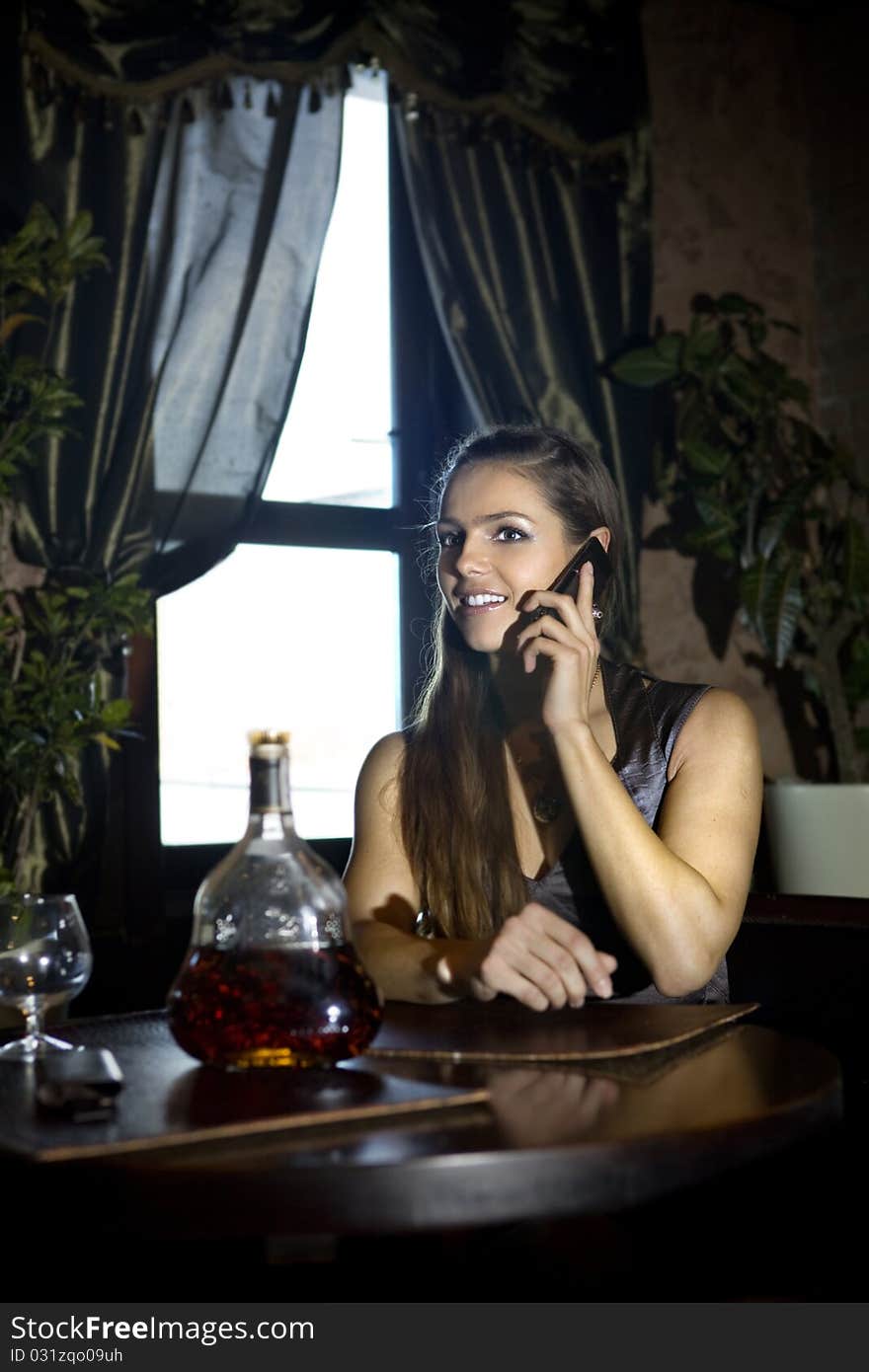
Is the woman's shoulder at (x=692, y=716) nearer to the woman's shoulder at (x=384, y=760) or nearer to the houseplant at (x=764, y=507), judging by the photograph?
the woman's shoulder at (x=384, y=760)

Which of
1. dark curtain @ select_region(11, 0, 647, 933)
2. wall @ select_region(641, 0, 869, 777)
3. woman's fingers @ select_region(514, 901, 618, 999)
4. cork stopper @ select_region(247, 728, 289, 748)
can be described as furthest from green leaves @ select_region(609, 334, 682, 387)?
cork stopper @ select_region(247, 728, 289, 748)

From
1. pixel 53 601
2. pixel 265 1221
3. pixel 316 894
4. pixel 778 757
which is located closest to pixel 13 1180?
pixel 265 1221

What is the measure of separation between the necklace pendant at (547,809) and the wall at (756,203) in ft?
9.31

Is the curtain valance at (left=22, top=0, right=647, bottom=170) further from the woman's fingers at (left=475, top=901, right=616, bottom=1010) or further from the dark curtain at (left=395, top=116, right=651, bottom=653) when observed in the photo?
the woman's fingers at (left=475, top=901, right=616, bottom=1010)

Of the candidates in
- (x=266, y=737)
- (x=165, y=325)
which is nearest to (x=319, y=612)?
(x=165, y=325)

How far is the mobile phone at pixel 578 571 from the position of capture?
2178 millimetres

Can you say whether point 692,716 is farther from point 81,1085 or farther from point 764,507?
point 764,507

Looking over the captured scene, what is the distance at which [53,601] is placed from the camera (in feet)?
11.3

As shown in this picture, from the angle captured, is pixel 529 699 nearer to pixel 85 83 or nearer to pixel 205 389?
pixel 205 389

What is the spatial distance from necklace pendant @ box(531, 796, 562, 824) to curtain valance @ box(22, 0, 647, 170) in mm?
2561

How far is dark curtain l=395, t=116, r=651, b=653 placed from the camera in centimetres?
448

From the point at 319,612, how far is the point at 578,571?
224 cm

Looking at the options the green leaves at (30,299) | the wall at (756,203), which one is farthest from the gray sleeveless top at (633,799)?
the wall at (756,203)

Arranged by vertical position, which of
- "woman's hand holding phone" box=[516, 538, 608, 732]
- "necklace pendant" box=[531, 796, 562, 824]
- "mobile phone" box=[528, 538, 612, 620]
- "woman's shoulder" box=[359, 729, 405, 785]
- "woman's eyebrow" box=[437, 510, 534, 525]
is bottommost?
"necklace pendant" box=[531, 796, 562, 824]
